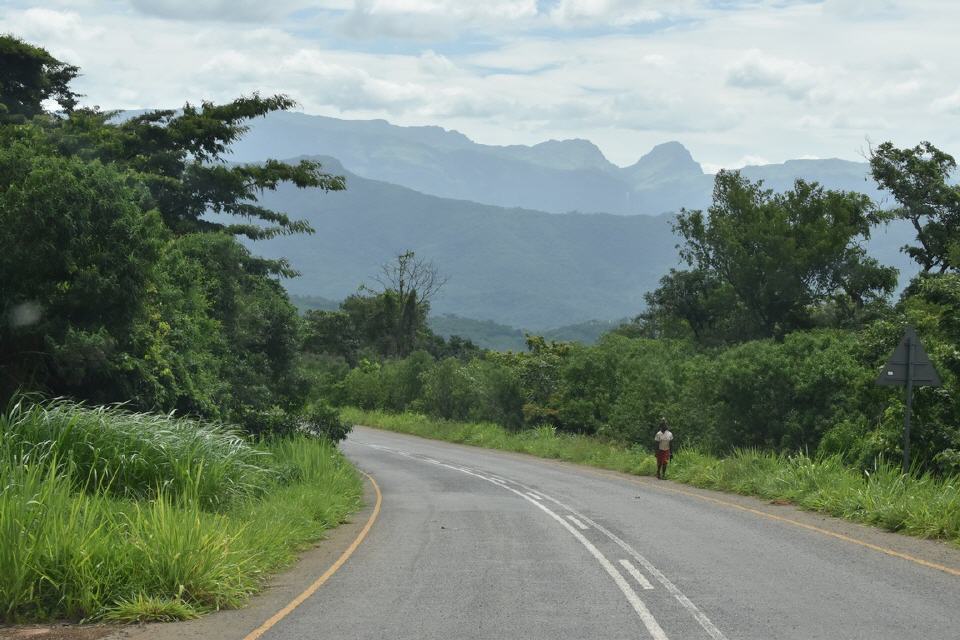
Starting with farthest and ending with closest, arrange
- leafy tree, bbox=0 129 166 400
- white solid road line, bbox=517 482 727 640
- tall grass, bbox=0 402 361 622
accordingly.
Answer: leafy tree, bbox=0 129 166 400 → tall grass, bbox=0 402 361 622 → white solid road line, bbox=517 482 727 640

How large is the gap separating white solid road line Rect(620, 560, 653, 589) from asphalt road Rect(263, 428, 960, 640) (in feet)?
0.04

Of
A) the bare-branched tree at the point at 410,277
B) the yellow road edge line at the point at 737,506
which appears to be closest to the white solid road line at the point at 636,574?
the yellow road edge line at the point at 737,506

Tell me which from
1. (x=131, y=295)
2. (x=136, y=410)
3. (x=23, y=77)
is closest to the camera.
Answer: (x=131, y=295)

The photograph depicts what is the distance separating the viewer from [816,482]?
64.1ft

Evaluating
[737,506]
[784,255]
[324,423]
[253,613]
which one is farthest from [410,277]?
[253,613]

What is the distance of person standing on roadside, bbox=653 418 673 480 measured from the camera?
2659cm

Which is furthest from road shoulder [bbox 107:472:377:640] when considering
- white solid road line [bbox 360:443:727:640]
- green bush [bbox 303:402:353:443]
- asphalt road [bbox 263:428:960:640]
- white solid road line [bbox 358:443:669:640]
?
green bush [bbox 303:402:353:443]

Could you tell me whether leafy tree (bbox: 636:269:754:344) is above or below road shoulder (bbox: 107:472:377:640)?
above

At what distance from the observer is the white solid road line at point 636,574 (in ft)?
34.6

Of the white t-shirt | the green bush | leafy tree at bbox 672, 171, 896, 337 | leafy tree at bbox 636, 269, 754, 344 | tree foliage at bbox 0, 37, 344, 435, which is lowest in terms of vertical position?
the green bush

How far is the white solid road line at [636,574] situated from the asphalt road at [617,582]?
0.04ft

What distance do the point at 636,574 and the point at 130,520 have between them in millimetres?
5377

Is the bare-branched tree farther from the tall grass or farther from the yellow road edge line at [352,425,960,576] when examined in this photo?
the tall grass

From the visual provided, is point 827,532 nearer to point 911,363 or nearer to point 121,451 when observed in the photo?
point 911,363
